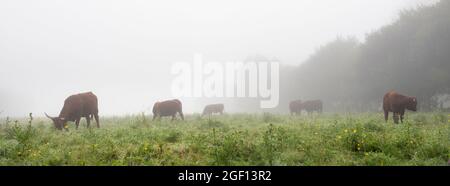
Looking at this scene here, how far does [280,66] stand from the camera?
68938mm

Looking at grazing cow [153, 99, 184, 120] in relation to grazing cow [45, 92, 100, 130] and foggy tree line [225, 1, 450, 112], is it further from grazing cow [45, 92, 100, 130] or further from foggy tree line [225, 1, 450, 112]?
foggy tree line [225, 1, 450, 112]

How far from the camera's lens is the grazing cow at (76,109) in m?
15.8

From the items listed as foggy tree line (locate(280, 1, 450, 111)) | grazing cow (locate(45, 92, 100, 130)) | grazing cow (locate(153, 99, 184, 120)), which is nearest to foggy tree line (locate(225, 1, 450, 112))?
foggy tree line (locate(280, 1, 450, 111))

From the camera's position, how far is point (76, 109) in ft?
53.3

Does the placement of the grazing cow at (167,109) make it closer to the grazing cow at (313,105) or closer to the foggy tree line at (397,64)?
the grazing cow at (313,105)

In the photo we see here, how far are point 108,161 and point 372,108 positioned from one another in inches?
1422

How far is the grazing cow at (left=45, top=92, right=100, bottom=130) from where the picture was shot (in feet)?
52.0

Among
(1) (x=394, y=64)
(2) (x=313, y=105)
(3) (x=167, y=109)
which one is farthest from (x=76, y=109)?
(1) (x=394, y=64)

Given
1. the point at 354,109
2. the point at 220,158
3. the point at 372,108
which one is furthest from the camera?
the point at 354,109

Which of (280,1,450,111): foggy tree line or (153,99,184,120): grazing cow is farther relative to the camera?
(280,1,450,111): foggy tree line

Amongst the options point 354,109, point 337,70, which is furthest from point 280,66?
point 354,109

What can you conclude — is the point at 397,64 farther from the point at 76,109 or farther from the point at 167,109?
the point at 76,109

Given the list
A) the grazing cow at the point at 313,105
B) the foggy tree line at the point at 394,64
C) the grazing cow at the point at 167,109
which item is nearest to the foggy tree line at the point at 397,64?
the foggy tree line at the point at 394,64
